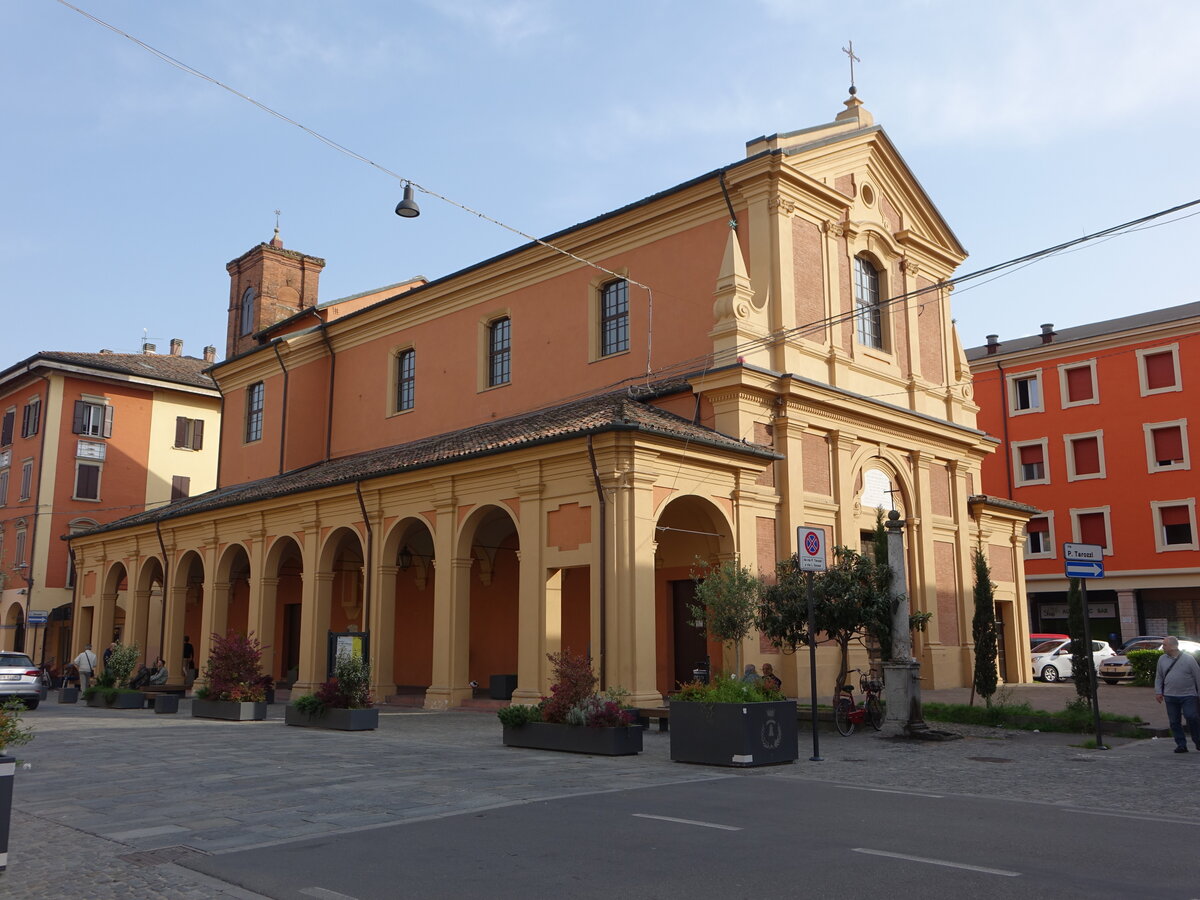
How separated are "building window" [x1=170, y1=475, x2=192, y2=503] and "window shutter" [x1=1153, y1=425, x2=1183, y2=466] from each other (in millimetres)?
41758

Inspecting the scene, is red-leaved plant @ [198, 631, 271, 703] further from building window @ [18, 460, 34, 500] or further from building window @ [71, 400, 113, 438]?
building window @ [18, 460, 34, 500]

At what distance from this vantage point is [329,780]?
35.7 ft

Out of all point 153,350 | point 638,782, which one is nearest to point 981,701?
point 638,782

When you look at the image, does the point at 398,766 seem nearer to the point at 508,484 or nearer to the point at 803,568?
the point at 803,568

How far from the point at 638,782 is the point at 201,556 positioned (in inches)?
901

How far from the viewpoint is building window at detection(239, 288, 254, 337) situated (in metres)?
43.2

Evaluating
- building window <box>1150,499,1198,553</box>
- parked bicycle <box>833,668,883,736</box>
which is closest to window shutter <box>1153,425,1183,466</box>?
building window <box>1150,499,1198,553</box>

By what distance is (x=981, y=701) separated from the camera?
64.7 ft

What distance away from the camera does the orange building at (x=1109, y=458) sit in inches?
1506

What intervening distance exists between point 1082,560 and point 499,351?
16278 millimetres

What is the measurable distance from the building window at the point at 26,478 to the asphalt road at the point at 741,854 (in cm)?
4311

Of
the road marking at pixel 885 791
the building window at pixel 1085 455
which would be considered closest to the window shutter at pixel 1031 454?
the building window at pixel 1085 455

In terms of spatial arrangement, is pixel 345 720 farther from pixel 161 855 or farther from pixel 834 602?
pixel 161 855

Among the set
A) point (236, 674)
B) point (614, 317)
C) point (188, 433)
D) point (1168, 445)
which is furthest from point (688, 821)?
point (188, 433)
